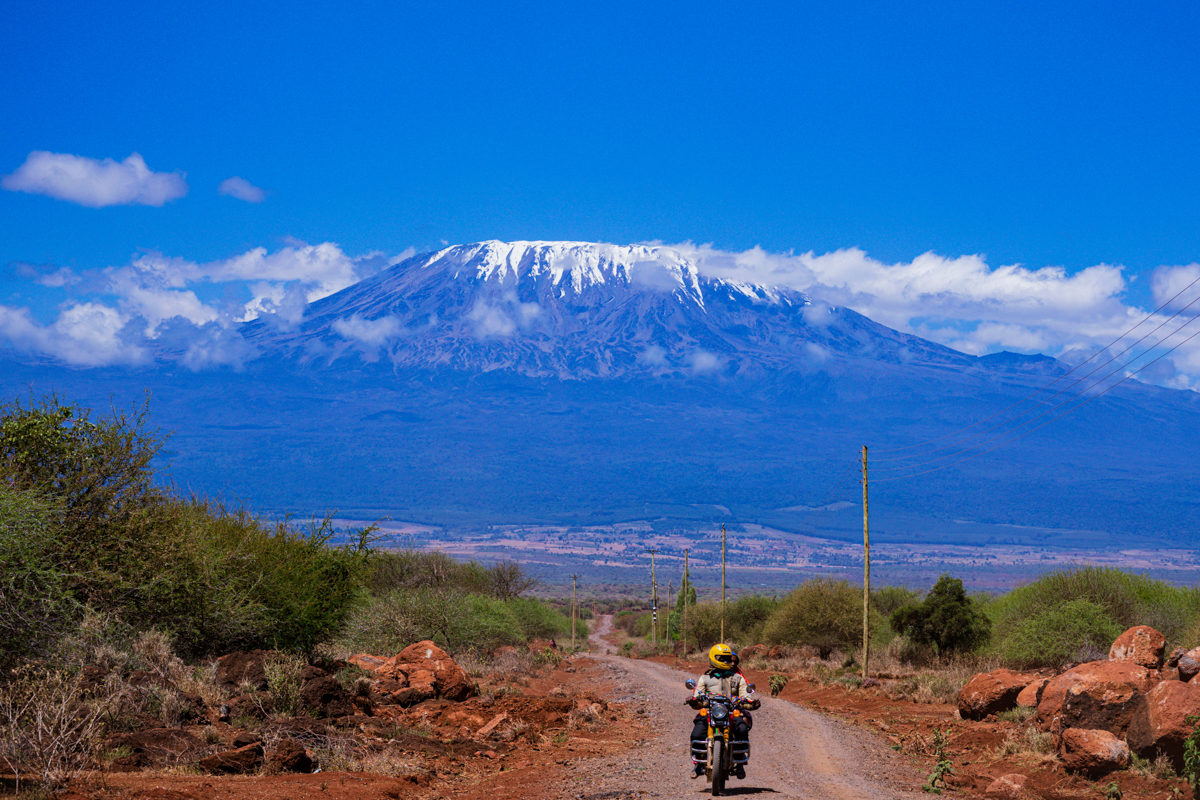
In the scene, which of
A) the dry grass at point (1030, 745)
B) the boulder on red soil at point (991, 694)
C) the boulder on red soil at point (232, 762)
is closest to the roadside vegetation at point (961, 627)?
the boulder on red soil at point (991, 694)

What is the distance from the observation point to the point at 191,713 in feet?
50.7

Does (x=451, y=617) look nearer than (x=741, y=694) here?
No

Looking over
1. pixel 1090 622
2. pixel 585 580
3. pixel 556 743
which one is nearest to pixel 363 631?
pixel 556 743

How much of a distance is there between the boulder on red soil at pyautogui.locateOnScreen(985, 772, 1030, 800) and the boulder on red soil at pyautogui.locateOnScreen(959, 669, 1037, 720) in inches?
257

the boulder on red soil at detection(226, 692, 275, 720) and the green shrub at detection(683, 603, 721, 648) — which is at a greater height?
the boulder on red soil at detection(226, 692, 275, 720)

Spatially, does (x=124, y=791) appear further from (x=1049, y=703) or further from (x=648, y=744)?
(x=1049, y=703)

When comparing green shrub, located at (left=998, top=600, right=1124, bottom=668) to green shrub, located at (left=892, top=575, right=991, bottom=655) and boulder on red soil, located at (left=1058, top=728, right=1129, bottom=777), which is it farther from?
boulder on red soil, located at (left=1058, top=728, right=1129, bottom=777)

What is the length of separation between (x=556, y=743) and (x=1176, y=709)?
9694 millimetres

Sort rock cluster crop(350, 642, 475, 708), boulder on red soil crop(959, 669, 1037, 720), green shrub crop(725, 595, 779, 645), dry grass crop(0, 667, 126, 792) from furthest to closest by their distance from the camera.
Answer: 1. green shrub crop(725, 595, 779, 645)
2. rock cluster crop(350, 642, 475, 708)
3. boulder on red soil crop(959, 669, 1037, 720)
4. dry grass crop(0, 667, 126, 792)

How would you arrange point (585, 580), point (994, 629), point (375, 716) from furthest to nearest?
point (585, 580)
point (994, 629)
point (375, 716)

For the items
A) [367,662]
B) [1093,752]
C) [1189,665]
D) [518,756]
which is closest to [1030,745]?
[1093,752]

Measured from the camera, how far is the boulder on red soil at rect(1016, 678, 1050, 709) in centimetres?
1863

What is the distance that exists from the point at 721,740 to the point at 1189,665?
7899 millimetres

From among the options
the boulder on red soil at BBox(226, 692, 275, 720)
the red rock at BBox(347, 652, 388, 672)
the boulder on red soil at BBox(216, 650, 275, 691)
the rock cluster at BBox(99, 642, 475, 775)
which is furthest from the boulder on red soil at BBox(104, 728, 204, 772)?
the red rock at BBox(347, 652, 388, 672)
